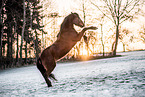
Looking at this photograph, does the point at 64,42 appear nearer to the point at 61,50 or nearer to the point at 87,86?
the point at 61,50

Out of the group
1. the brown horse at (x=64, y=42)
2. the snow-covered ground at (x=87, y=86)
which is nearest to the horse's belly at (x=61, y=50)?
the brown horse at (x=64, y=42)

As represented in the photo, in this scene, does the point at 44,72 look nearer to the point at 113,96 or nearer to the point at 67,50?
the point at 67,50

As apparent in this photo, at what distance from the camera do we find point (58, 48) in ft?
15.2

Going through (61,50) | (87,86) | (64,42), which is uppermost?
(64,42)

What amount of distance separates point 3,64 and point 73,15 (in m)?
20.9

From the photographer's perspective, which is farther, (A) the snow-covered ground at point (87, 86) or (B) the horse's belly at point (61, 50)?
(B) the horse's belly at point (61, 50)

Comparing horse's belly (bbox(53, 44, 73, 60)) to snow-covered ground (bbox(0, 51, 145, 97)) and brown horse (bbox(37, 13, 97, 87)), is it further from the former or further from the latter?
snow-covered ground (bbox(0, 51, 145, 97))

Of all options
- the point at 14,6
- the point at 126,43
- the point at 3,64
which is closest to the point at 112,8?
the point at 14,6

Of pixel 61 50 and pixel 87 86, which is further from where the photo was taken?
pixel 87 86

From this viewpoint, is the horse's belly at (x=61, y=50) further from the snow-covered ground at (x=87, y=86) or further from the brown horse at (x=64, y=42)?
the snow-covered ground at (x=87, y=86)

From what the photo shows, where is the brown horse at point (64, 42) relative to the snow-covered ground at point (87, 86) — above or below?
above

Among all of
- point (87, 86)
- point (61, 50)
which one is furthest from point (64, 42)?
point (87, 86)

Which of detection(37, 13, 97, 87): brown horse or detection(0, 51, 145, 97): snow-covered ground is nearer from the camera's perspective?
detection(0, 51, 145, 97): snow-covered ground

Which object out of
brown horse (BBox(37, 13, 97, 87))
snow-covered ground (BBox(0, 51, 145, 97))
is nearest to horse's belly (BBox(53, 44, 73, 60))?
brown horse (BBox(37, 13, 97, 87))
